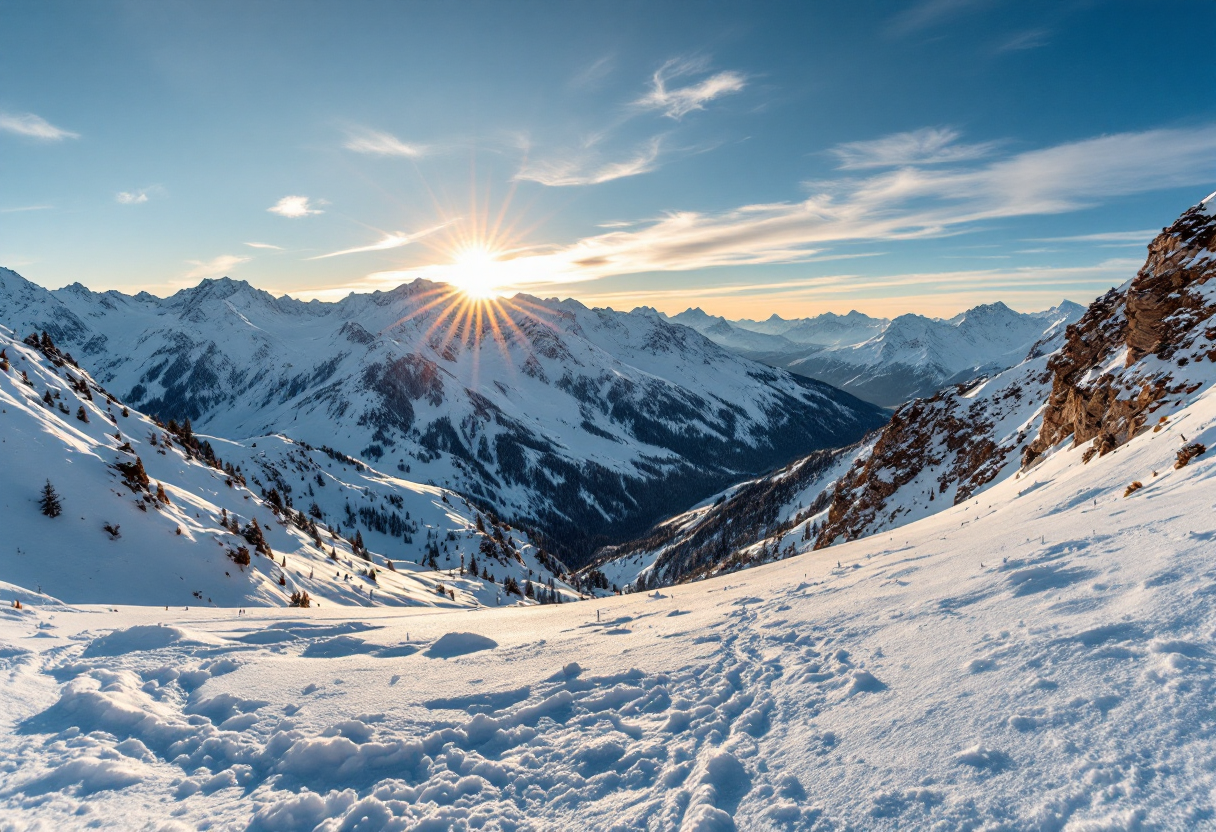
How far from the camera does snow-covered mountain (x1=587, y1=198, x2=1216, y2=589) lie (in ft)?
78.0

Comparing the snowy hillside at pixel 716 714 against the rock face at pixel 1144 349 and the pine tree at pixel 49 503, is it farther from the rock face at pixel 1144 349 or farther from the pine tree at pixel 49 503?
the pine tree at pixel 49 503

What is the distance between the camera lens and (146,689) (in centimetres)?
873

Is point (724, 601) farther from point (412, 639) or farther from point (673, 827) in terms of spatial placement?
point (673, 827)

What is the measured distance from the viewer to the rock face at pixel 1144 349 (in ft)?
78.6

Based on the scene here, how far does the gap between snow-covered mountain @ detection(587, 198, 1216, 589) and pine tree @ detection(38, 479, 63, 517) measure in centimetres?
4413

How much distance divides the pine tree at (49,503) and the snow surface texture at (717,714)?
18.2 metres

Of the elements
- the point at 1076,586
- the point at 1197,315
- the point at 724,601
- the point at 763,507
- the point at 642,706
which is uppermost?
the point at 1197,315

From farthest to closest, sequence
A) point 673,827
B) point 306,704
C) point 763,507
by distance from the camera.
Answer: point 763,507 < point 306,704 < point 673,827

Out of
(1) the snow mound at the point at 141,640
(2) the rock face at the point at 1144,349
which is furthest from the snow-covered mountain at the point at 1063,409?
(1) the snow mound at the point at 141,640

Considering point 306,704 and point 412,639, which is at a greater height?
point 306,704

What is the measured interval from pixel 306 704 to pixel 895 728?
355 inches

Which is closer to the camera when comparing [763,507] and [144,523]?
[144,523]

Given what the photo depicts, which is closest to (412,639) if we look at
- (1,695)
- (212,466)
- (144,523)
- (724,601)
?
(1,695)

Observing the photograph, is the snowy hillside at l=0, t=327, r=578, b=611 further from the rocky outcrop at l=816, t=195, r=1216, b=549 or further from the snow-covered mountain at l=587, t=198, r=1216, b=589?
the rocky outcrop at l=816, t=195, r=1216, b=549
